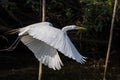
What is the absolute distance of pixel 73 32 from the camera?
27.2 ft

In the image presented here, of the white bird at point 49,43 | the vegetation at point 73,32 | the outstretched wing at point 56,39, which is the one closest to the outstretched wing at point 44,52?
the white bird at point 49,43

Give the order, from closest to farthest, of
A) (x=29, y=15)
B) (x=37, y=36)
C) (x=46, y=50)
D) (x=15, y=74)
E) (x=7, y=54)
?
(x=37, y=36) → (x=46, y=50) → (x=15, y=74) → (x=7, y=54) → (x=29, y=15)

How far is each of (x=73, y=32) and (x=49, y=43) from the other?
141 inches

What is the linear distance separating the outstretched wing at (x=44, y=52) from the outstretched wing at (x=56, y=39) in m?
0.29

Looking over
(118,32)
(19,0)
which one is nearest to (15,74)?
(19,0)

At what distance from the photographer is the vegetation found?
7.48 metres

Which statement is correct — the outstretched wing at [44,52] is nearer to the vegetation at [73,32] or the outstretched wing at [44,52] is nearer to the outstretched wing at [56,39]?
the outstretched wing at [56,39]

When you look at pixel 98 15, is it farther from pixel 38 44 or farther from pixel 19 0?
pixel 38 44

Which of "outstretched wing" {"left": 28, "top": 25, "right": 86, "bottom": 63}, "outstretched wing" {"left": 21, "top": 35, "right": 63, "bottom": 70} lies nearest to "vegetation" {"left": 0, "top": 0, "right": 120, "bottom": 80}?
"outstretched wing" {"left": 21, "top": 35, "right": 63, "bottom": 70}

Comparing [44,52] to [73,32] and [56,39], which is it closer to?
[56,39]

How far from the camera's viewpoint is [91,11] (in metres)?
8.17

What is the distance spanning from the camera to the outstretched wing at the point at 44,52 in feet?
16.7

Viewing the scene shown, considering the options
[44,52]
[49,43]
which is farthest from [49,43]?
[44,52]

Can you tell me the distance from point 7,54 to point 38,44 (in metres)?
2.41
